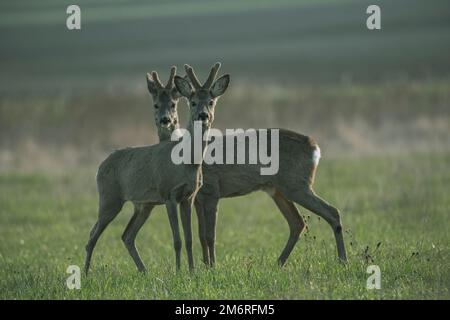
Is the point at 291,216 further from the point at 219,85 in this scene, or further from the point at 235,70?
the point at 235,70

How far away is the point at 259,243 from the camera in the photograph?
15297 millimetres

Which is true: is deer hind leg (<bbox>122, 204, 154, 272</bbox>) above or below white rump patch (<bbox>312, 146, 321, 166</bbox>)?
below

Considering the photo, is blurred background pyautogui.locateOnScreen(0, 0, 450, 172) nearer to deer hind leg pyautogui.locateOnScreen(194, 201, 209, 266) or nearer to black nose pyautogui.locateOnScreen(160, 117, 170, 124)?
black nose pyautogui.locateOnScreen(160, 117, 170, 124)

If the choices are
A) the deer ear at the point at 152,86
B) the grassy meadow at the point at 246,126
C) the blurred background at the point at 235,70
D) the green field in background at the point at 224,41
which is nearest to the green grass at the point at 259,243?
the grassy meadow at the point at 246,126

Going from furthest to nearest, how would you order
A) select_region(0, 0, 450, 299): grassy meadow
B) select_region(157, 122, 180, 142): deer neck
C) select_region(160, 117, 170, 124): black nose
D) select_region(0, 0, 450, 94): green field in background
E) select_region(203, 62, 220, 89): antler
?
select_region(0, 0, 450, 94): green field in background
select_region(157, 122, 180, 142): deer neck
select_region(160, 117, 170, 124): black nose
select_region(203, 62, 220, 89): antler
select_region(0, 0, 450, 299): grassy meadow

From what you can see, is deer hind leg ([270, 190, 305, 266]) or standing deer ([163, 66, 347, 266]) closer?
standing deer ([163, 66, 347, 266])

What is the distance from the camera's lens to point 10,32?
54500 millimetres

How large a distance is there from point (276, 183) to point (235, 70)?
106 ft

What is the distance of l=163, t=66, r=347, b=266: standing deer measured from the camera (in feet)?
39.4

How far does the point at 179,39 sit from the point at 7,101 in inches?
827

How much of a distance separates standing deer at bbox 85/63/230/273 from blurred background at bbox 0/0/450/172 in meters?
14.5

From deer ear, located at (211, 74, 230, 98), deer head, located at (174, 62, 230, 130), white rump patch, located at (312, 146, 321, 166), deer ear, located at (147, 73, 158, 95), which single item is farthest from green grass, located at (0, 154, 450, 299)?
deer ear, located at (147, 73, 158, 95)

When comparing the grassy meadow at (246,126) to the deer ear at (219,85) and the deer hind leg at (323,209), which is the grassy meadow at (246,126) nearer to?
the deer hind leg at (323,209)
